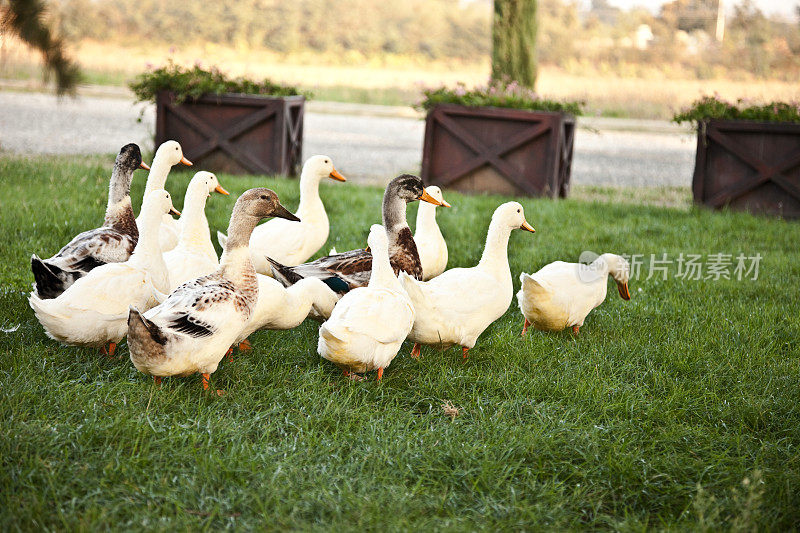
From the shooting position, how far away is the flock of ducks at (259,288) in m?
3.90

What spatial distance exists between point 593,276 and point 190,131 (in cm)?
710

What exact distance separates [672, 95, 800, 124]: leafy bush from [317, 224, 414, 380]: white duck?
7.26 meters

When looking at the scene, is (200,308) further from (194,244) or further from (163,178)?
(163,178)

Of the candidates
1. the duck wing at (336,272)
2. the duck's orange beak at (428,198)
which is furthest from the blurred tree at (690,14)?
the duck wing at (336,272)

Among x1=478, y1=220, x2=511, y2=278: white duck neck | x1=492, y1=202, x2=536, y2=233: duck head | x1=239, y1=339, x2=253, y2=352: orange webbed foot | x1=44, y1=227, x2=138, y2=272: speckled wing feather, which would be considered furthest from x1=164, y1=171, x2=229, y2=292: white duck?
x1=492, y1=202, x2=536, y2=233: duck head

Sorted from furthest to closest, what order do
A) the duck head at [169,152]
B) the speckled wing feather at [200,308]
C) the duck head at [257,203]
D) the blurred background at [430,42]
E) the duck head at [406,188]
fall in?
the blurred background at [430,42] → the duck head at [169,152] → the duck head at [406,188] → the duck head at [257,203] → the speckled wing feather at [200,308]

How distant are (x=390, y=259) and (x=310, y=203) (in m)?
1.20

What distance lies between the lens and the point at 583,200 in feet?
35.4

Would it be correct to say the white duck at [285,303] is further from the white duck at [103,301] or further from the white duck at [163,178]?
the white duck at [163,178]

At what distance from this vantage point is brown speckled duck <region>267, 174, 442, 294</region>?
506cm

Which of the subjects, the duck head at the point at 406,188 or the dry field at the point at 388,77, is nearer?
the duck head at the point at 406,188

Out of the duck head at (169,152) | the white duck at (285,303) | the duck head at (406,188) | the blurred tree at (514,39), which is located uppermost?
the blurred tree at (514,39)

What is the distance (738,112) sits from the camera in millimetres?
9977

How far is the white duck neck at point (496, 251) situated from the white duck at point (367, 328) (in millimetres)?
772
